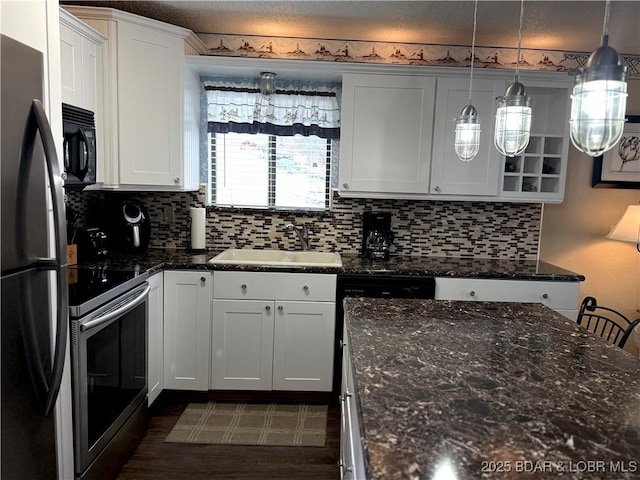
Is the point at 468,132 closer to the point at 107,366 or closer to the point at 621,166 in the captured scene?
the point at 107,366

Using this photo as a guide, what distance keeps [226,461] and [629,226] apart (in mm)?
3097

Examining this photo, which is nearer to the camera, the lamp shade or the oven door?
the oven door

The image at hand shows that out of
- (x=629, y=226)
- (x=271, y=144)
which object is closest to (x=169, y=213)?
(x=271, y=144)

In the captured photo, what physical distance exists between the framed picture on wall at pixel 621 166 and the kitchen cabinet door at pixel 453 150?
93 cm

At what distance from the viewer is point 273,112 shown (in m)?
3.20

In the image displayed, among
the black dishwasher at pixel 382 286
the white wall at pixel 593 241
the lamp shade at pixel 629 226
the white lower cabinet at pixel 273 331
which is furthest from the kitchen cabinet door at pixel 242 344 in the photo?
the lamp shade at pixel 629 226

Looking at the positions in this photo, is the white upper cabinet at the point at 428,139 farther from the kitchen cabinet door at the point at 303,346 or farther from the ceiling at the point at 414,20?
the kitchen cabinet door at the point at 303,346

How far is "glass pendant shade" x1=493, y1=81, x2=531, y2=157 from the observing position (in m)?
1.48

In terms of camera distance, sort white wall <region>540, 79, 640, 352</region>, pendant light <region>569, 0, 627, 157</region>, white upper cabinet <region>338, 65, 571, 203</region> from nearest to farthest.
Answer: pendant light <region>569, 0, 627, 157</region> < white upper cabinet <region>338, 65, 571, 203</region> < white wall <region>540, 79, 640, 352</region>

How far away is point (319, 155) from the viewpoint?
3.34m

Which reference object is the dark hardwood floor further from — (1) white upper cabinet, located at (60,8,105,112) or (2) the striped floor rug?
(1) white upper cabinet, located at (60,8,105,112)

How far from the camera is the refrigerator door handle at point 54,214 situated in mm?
1335

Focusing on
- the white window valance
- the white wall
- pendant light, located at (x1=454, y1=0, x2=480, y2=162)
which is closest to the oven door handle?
the white window valance

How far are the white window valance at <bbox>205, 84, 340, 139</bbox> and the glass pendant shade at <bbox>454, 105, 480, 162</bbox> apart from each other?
1559 millimetres
